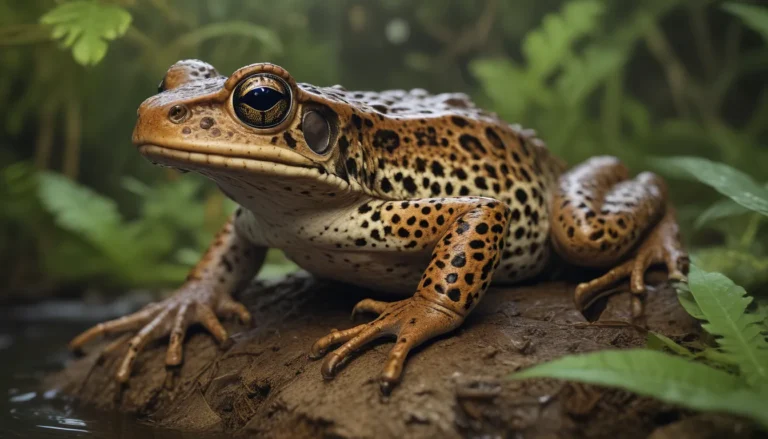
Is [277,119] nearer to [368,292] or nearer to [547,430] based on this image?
[368,292]

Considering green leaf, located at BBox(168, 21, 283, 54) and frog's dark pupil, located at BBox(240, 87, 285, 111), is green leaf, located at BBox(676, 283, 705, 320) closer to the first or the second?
frog's dark pupil, located at BBox(240, 87, 285, 111)

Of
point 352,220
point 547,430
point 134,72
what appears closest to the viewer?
point 547,430

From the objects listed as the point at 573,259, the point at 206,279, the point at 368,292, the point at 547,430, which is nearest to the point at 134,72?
the point at 206,279

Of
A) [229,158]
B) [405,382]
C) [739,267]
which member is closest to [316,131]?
[229,158]

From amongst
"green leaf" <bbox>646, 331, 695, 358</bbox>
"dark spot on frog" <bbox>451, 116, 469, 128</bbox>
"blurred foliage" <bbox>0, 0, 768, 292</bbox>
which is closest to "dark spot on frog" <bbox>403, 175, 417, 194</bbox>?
"dark spot on frog" <bbox>451, 116, 469, 128</bbox>

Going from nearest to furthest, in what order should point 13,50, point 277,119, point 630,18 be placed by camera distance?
point 277,119, point 13,50, point 630,18

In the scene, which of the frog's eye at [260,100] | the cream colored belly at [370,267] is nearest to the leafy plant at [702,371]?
the cream colored belly at [370,267]

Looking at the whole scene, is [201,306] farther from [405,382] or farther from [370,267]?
[405,382]
